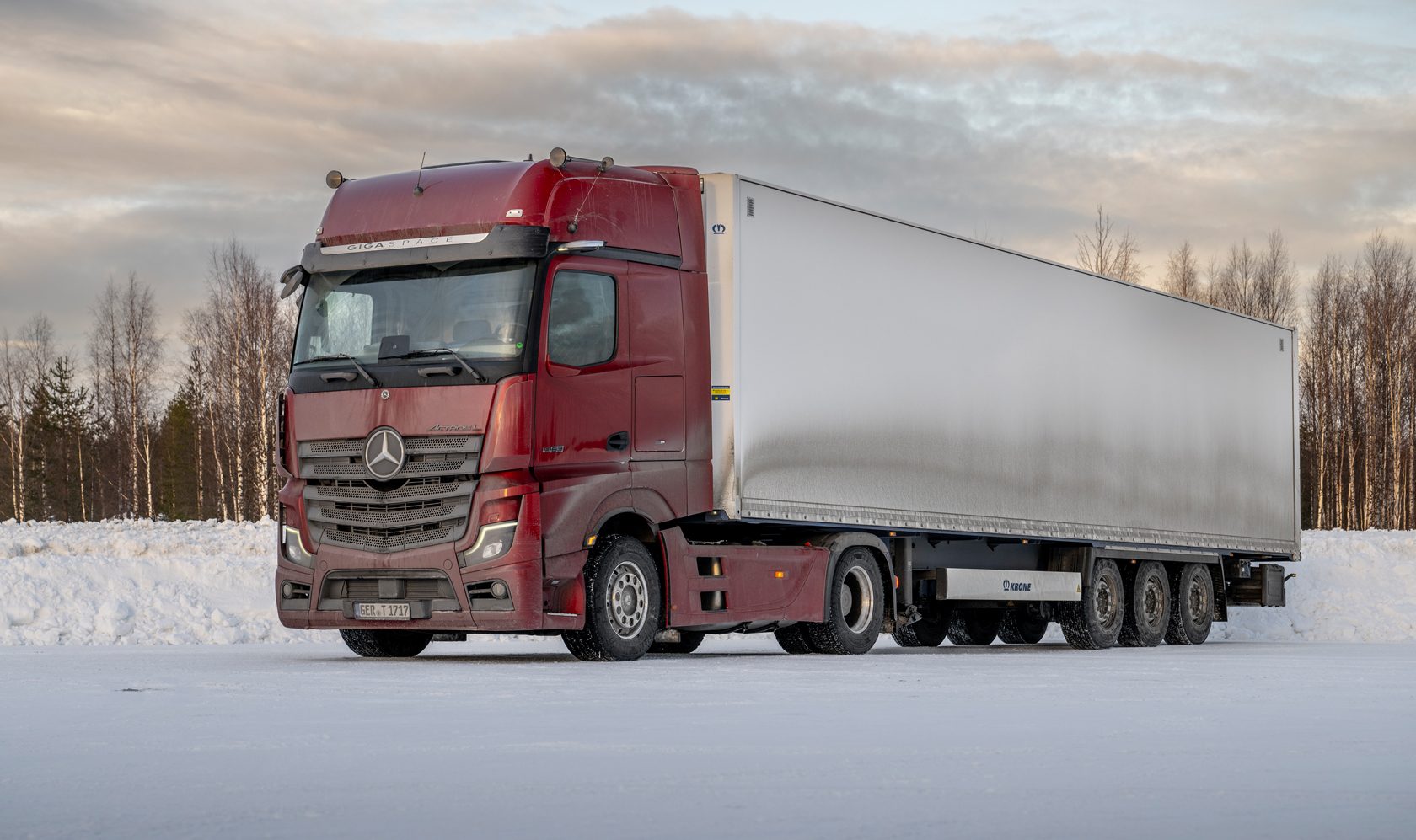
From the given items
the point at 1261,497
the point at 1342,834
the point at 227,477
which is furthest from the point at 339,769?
the point at 227,477

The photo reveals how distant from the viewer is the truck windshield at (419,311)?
472 inches

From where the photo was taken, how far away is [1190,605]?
20.6 metres

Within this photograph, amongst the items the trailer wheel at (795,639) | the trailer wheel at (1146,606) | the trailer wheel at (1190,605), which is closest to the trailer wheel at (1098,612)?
the trailer wheel at (1146,606)

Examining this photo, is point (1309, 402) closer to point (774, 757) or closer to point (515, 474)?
point (515, 474)

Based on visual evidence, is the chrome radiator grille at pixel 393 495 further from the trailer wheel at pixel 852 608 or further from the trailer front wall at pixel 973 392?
the trailer wheel at pixel 852 608

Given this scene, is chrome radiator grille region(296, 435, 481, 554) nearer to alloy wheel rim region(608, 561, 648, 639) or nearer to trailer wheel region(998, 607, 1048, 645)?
alloy wheel rim region(608, 561, 648, 639)

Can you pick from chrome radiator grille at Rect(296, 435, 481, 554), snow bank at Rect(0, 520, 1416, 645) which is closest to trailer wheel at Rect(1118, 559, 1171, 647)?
snow bank at Rect(0, 520, 1416, 645)

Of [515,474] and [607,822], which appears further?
[515,474]

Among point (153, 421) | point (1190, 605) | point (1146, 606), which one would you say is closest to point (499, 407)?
point (1146, 606)

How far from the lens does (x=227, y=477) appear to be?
52562 mm

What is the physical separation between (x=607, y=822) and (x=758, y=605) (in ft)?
29.1

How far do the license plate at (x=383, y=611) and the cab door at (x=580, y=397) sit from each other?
1.24 meters

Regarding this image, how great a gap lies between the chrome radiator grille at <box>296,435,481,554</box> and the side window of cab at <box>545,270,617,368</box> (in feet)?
3.20

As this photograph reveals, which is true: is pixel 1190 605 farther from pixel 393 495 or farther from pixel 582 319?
pixel 393 495
